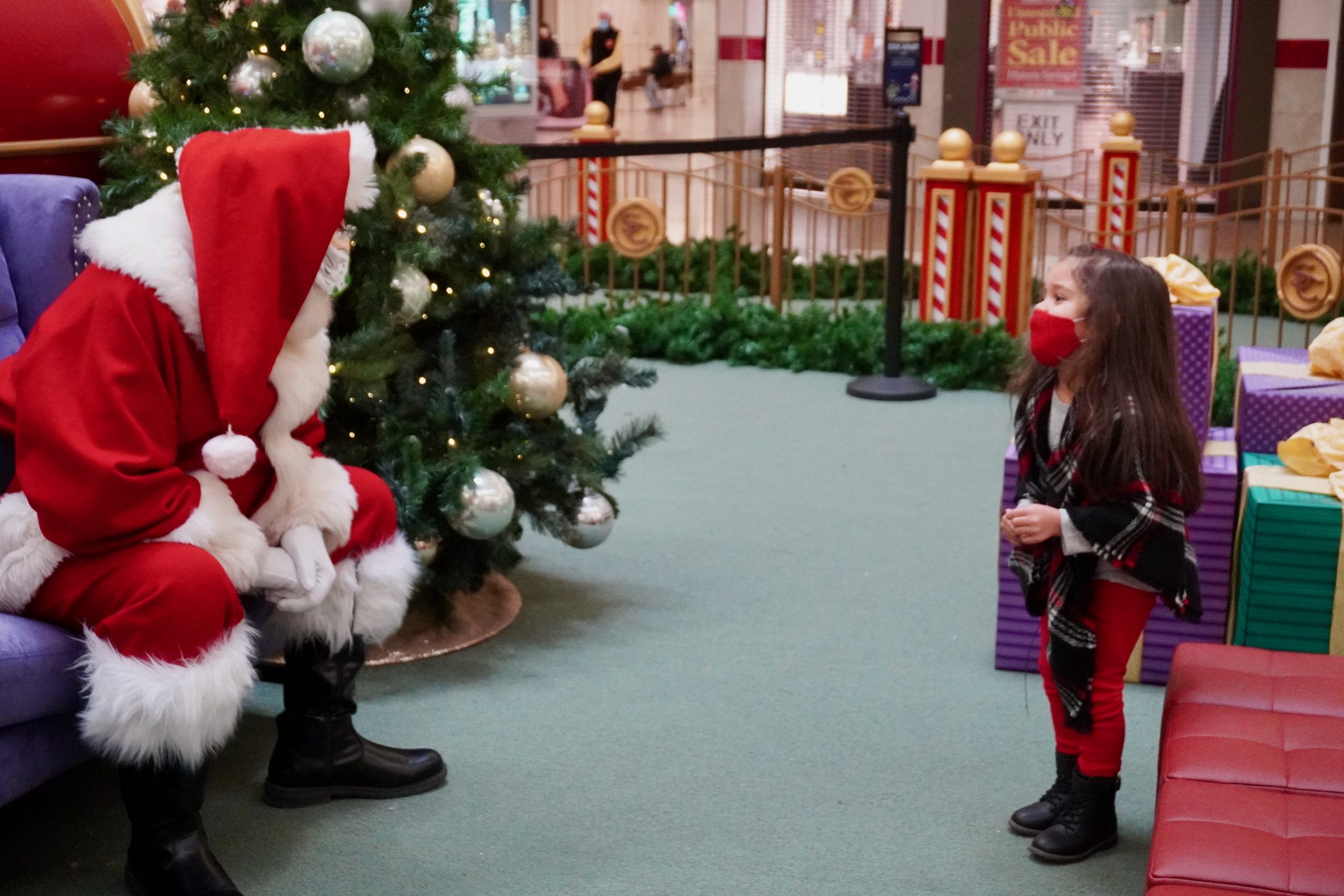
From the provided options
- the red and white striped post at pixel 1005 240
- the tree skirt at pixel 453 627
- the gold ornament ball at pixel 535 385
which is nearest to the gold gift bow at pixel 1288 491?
the gold ornament ball at pixel 535 385

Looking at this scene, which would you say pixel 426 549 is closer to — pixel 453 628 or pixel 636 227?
pixel 453 628

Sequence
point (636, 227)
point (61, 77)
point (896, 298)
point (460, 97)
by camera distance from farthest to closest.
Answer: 1. point (636, 227)
2. point (896, 298)
3. point (460, 97)
4. point (61, 77)

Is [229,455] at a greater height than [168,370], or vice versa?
[168,370]

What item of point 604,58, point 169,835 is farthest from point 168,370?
point 604,58

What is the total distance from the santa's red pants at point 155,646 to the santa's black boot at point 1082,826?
150cm

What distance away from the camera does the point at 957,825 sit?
2998 mm

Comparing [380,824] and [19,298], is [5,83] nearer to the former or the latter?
[19,298]

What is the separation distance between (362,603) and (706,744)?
2.85ft

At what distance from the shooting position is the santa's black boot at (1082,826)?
2828 millimetres

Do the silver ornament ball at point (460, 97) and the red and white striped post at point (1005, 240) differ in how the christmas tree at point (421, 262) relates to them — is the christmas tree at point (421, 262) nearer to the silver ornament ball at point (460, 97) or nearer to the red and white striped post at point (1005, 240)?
Answer: the silver ornament ball at point (460, 97)

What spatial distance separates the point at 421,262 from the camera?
141 inches

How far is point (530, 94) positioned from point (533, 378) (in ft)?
33.6

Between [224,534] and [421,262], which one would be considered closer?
[224,534]

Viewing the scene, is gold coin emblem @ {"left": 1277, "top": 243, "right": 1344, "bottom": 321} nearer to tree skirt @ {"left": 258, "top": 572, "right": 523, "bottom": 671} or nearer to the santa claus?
tree skirt @ {"left": 258, "top": 572, "right": 523, "bottom": 671}
